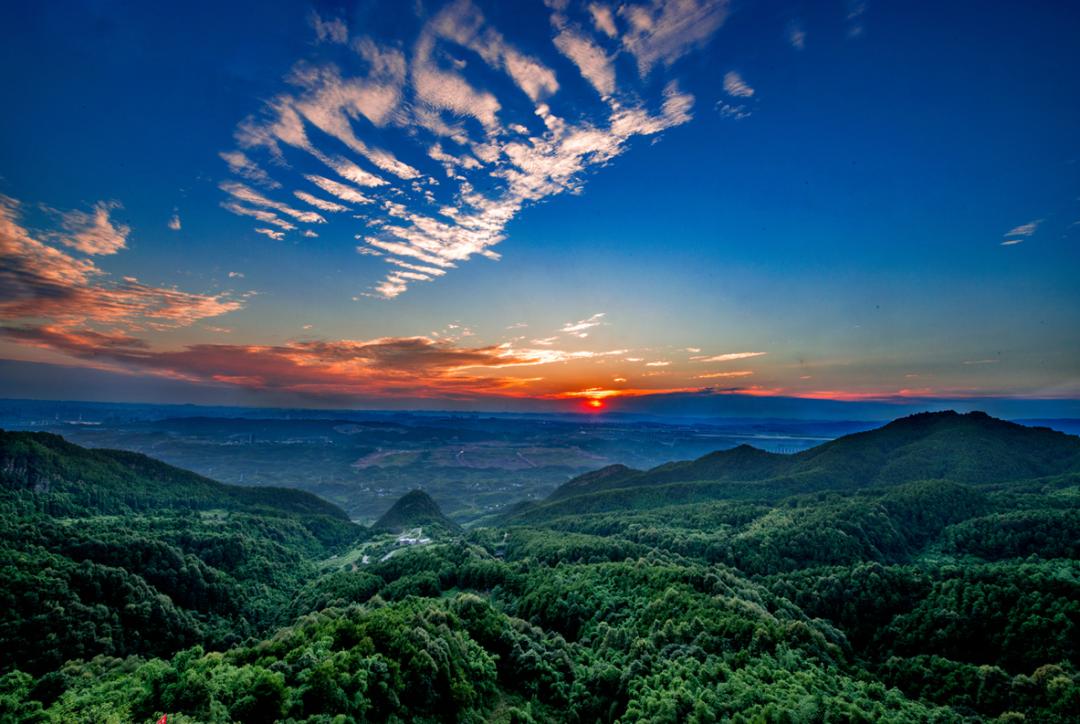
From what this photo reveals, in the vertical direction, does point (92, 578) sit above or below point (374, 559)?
above

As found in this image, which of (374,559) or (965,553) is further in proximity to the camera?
(374,559)

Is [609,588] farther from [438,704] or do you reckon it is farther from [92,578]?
[92,578]

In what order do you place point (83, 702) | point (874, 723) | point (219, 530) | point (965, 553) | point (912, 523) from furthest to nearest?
1. point (219, 530)
2. point (912, 523)
3. point (965, 553)
4. point (874, 723)
5. point (83, 702)

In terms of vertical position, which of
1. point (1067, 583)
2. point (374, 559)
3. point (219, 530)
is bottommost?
point (374, 559)

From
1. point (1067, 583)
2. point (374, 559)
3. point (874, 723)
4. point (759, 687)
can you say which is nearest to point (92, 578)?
point (374, 559)

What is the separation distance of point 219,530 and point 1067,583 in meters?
239

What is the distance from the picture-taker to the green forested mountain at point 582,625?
43.8m

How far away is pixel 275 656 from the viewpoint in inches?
1858

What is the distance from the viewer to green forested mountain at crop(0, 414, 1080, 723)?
4381 cm

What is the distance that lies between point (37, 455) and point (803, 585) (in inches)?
11633

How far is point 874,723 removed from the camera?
41.8m

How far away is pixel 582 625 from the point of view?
8456 cm

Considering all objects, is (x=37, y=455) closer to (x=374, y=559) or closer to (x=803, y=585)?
(x=374, y=559)

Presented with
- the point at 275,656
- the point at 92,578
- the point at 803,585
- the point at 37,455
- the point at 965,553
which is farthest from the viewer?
the point at 37,455
